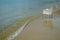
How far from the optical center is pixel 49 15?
708 centimetres

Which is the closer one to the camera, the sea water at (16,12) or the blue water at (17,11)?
the sea water at (16,12)

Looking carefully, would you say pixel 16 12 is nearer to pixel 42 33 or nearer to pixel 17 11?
pixel 17 11

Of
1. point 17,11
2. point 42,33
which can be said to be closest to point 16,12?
point 17,11

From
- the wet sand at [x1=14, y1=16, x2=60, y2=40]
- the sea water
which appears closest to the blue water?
the sea water

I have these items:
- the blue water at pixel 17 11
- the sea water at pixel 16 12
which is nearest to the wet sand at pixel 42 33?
the sea water at pixel 16 12

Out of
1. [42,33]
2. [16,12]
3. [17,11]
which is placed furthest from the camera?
[17,11]

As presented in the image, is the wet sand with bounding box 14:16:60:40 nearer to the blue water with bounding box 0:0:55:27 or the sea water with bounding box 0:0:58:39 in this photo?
the sea water with bounding box 0:0:58:39

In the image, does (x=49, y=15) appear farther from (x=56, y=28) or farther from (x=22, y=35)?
(x=22, y=35)

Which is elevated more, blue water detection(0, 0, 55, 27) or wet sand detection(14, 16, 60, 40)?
wet sand detection(14, 16, 60, 40)

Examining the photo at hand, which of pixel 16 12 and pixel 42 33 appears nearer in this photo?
pixel 42 33

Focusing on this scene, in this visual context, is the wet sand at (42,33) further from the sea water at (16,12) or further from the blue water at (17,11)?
the blue water at (17,11)

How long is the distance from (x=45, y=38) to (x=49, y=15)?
2701 millimetres

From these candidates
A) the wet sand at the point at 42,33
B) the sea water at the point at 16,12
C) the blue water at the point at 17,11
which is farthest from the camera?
the blue water at the point at 17,11

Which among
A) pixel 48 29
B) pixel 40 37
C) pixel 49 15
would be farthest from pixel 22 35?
pixel 49 15
